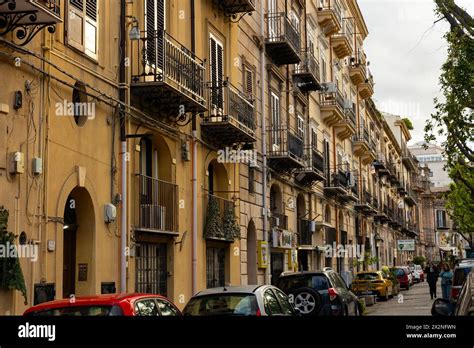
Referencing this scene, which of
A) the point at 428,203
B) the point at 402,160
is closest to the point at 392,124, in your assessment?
the point at 402,160

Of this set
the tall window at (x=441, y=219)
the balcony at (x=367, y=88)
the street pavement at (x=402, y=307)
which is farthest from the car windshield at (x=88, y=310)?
the tall window at (x=441, y=219)

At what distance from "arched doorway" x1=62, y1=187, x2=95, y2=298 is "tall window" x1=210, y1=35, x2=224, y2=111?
709cm

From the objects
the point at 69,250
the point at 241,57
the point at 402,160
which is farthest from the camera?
the point at 402,160

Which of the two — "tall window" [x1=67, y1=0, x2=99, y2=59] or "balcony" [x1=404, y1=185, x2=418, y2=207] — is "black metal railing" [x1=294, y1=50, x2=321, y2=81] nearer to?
"tall window" [x1=67, y1=0, x2=99, y2=59]

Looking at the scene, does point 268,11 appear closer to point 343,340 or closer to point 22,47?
point 22,47

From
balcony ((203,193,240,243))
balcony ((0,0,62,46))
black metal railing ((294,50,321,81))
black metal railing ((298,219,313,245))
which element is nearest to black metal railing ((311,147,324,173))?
black metal railing ((298,219,313,245))

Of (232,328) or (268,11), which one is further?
(268,11)

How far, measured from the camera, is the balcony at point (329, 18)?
35625mm

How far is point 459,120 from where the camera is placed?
23562 mm

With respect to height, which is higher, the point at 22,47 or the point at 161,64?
the point at 161,64

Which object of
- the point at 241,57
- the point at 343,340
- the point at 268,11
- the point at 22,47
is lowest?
the point at 343,340

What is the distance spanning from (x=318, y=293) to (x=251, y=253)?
757cm

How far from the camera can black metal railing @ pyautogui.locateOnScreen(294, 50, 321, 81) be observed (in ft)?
97.1

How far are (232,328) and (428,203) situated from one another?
87.4 metres
